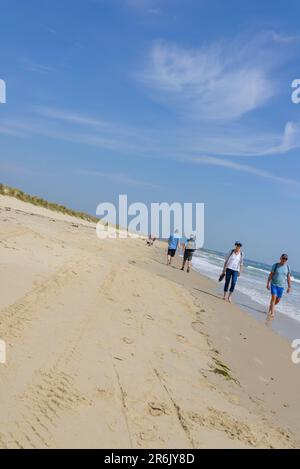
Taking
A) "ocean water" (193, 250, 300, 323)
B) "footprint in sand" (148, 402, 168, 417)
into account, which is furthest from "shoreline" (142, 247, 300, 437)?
"ocean water" (193, 250, 300, 323)

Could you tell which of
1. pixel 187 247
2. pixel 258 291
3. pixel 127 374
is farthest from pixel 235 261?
pixel 127 374

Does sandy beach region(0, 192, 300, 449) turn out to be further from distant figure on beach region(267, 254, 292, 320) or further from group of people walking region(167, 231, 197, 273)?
group of people walking region(167, 231, 197, 273)

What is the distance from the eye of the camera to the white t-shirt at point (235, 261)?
11798 millimetres

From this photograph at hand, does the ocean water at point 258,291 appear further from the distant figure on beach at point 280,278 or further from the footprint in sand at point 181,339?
the footprint in sand at point 181,339

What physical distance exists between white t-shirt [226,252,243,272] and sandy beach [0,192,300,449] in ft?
14.2

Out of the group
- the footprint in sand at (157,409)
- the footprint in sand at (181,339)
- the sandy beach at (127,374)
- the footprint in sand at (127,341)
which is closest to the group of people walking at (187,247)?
the sandy beach at (127,374)

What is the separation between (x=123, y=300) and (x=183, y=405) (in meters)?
3.65

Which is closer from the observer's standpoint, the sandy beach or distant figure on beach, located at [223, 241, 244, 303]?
the sandy beach

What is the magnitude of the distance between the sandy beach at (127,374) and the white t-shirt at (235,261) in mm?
4317

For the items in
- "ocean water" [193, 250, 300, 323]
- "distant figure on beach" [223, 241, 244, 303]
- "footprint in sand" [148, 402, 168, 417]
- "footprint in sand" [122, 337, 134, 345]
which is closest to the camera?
"footprint in sand" [148, 402, 168, 417]

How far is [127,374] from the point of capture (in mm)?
3805

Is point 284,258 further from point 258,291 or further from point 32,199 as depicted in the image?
point 32,199

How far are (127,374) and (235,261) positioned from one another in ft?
27.8

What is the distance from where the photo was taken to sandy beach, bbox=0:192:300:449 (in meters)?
2.84
